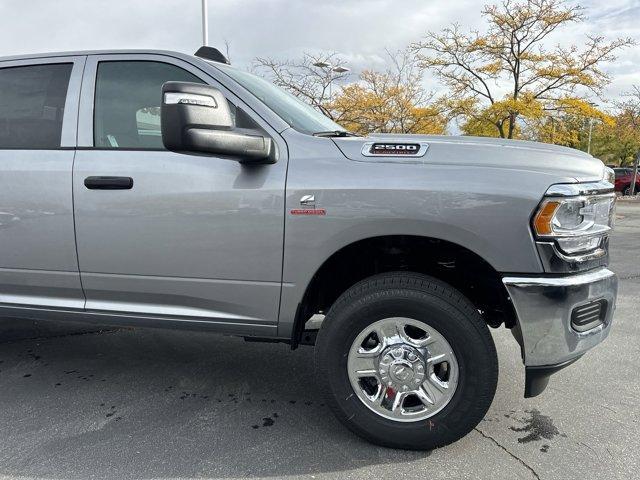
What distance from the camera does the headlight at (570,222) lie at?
7.13 ft

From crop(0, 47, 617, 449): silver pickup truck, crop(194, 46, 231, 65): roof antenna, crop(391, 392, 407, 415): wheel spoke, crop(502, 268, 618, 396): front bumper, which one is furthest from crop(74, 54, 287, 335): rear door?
crop(502, 268, 618, 396): front bumper

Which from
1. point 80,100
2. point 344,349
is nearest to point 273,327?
point 344,349

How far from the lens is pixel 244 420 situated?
2.83 meters

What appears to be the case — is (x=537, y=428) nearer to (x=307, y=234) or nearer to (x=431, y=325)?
(x=431, y=325)

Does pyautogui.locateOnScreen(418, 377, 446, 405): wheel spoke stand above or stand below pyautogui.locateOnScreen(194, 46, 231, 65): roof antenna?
below

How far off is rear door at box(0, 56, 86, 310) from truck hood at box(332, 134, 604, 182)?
1544mm

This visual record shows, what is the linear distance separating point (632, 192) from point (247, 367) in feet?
96.1

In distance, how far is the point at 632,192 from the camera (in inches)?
1064

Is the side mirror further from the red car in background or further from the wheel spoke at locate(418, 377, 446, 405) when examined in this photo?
the red car in background

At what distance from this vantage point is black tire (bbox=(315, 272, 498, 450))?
2.34 meters

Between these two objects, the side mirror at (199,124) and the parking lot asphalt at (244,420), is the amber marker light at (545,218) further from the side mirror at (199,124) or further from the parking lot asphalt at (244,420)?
the side mirror at (199,124)

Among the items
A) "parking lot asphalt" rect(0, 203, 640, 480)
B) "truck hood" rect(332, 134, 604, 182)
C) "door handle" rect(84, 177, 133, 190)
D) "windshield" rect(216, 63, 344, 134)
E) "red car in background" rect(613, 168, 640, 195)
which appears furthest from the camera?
"red car in background" rect(613, 168, 640, 195)

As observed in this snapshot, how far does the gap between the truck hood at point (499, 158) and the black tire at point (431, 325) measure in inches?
22.5

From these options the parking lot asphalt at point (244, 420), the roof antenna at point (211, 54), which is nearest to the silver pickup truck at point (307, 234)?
the parking lot asphalt at point (244, 420)
